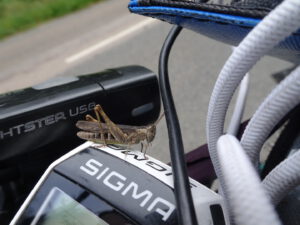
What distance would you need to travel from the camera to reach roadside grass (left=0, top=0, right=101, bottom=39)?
5.05 meters

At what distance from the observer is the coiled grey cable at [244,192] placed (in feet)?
1.46

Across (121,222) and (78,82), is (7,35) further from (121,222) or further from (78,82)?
(121,222)

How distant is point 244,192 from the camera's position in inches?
18.3

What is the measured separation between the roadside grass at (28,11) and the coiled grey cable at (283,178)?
476 cm

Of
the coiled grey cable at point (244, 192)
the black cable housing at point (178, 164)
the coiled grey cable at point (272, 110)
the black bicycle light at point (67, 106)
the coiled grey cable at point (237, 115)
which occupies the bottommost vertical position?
the coiled grey cable at point (237, 115)

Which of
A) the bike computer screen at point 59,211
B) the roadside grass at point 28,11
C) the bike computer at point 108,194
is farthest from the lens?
the roadside grass at point 28,11

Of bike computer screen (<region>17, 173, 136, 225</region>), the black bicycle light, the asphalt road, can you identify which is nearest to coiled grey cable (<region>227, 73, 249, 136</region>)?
the black bicycle light

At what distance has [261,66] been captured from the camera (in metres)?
3.03

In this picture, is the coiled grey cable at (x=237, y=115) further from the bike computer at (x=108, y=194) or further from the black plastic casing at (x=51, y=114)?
the bike computer at (x=108, y=194)

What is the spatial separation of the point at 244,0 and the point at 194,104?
6.14 feet

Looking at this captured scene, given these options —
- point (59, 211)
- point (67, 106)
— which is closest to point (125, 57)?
point (67, 106)

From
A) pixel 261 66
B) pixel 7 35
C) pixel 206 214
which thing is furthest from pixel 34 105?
pixel 7 35

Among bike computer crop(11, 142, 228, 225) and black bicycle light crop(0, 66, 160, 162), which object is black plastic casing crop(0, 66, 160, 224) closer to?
black bicycle light crop(0, 66, 160, 162)

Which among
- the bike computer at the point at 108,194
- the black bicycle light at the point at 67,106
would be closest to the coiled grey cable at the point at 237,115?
the black bicycle light at the point at 67,106
